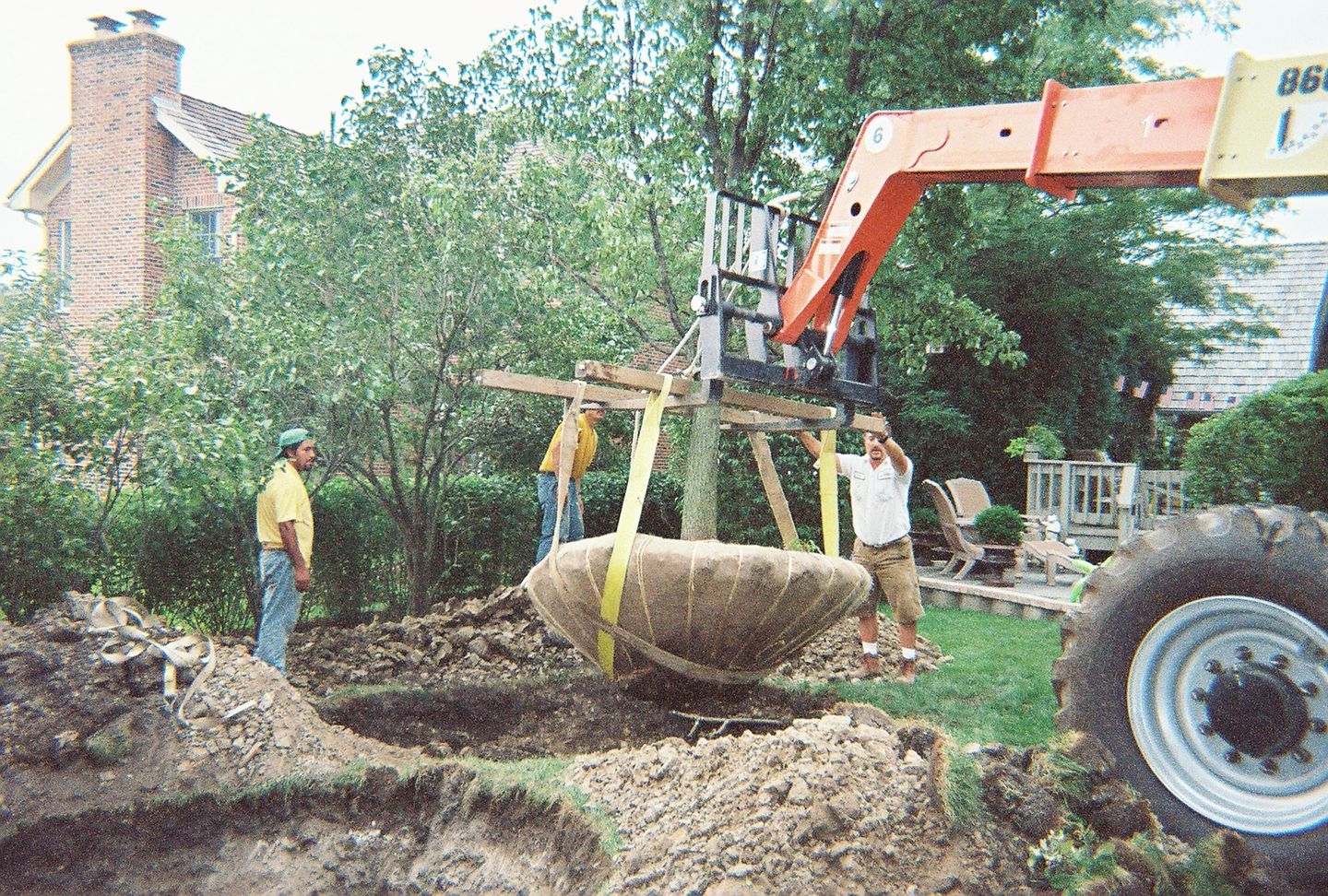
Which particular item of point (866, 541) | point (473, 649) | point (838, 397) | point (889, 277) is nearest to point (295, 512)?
point (473, 649)

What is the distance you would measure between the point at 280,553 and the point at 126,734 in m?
1.63

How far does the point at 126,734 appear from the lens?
5059 mm

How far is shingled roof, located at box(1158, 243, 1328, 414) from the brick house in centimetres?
1794

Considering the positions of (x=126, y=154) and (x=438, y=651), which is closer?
(x=438, y=651)

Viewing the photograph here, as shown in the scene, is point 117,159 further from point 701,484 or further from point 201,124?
point 701,484

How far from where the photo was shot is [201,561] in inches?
327

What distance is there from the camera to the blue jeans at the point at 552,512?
848 cm

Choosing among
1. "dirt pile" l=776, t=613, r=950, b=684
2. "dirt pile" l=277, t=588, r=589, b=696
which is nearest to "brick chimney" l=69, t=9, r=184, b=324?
"dirt pile" l=277, t=588, r=589, b=696

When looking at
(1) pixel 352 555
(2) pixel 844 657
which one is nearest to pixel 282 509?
(1) pixel 352 555

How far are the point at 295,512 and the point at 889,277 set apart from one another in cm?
569

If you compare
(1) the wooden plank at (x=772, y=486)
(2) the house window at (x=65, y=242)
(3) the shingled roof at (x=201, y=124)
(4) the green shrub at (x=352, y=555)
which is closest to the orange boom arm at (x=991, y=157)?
(1) the wooden plank at (x=772, y=486)

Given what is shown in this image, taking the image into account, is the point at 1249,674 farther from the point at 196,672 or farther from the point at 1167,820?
the point at 196,672

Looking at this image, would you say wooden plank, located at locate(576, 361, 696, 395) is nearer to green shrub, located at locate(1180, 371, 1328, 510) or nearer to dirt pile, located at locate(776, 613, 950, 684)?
dirt pile, located at locate(776, 613, 950, 684)

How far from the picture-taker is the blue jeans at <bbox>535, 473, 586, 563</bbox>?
8484 millimetres
